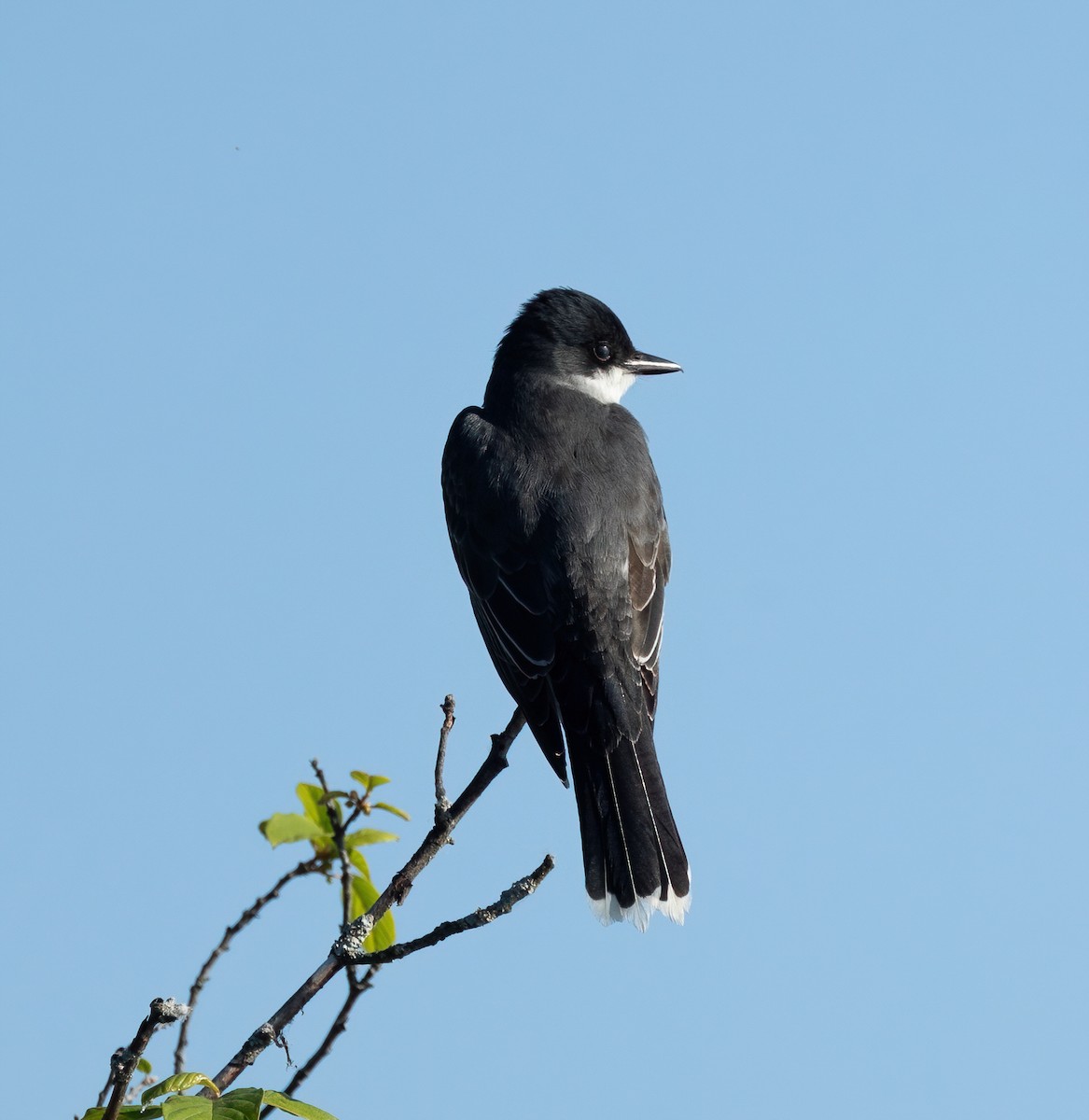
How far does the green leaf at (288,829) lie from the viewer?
368 cm

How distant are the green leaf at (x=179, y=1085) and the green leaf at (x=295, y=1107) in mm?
153

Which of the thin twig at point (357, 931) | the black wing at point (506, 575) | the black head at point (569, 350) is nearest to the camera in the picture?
the thin twig at point (357, 931)

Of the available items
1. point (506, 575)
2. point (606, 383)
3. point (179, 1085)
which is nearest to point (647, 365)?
point (606, 383)

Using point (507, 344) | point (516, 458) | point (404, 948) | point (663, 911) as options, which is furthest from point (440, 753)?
point (507, 344)

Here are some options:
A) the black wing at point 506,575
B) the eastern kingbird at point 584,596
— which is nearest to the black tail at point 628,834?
the eastern kingbird at point 584,596

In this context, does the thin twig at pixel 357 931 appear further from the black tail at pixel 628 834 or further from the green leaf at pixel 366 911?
the black tail at pixel 628 834

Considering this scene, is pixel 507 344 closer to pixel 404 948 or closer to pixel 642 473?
pixel 642 473

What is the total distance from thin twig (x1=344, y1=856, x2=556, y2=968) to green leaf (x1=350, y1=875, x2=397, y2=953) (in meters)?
0.16

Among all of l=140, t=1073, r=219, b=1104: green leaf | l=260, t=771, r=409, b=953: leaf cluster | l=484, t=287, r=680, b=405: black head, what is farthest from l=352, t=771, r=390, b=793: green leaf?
l=484, t=287, r=680, b=405: black head

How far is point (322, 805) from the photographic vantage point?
3990mm

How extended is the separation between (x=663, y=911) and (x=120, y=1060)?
3.31 metres

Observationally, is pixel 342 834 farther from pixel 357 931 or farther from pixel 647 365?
pixel 647 365

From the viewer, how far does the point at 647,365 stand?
741cm

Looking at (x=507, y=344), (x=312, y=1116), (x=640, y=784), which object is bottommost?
(x=312, y=1116)
